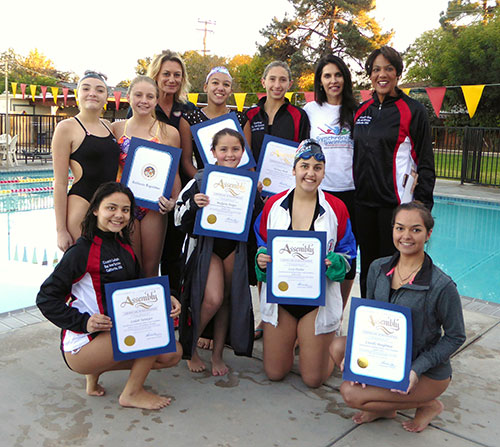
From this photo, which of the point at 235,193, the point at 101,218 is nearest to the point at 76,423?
the point at 101,218

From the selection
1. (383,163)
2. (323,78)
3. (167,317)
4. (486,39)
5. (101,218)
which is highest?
(486,39)

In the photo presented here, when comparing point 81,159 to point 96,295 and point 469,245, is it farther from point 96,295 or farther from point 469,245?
point 469,245

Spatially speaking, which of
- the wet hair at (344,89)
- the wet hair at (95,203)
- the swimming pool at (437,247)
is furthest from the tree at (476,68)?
the wet hair at (95,203)

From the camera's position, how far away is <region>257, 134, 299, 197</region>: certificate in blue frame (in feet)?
11.4

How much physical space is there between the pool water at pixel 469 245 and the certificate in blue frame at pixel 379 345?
409 cm

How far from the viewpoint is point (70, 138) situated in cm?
294

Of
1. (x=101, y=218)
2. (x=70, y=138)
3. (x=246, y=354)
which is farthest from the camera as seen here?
(x=246, y=354)

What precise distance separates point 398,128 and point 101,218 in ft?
6.38

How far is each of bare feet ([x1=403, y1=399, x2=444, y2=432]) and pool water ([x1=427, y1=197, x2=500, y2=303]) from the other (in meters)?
3.78

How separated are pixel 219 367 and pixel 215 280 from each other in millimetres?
559

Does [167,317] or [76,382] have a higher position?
[167,317]

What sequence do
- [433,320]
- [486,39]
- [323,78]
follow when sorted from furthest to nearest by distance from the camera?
[486,39] < [323,78] < [433,320]

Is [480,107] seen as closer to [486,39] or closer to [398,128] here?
[486,39]

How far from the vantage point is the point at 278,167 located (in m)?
3.50
